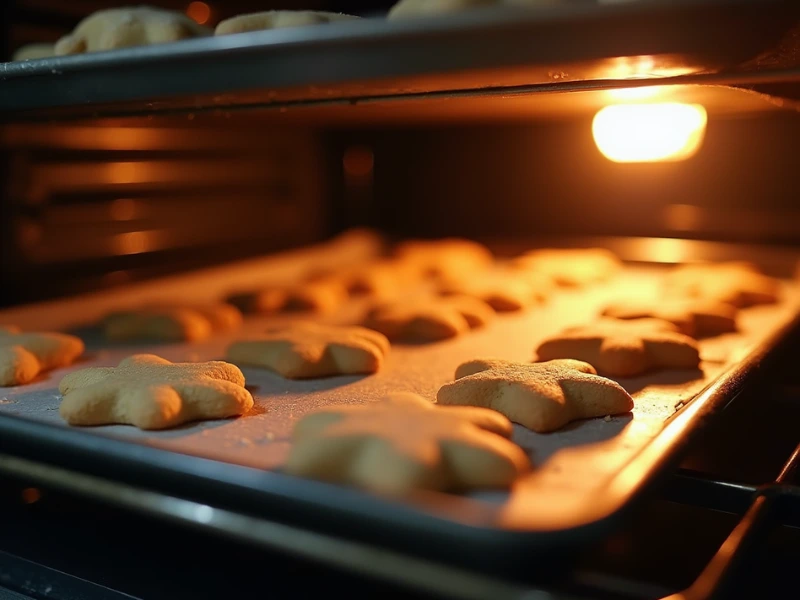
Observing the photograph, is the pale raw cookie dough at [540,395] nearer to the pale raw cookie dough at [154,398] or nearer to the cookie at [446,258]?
the pale raw cookie dough at [154,398]

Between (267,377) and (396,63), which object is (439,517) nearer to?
(396,63)

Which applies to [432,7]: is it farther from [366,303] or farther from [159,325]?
[366,303]

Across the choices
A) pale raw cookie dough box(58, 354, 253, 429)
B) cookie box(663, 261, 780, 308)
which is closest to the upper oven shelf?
pale raw cookie dough box(58, 354, 253, 429)

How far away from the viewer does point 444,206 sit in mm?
2568

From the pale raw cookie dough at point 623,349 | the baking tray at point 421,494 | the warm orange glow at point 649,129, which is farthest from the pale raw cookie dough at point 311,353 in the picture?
the warm orange glow at point 649,129

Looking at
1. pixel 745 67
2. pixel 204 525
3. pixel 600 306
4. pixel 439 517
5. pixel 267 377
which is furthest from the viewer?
pixel 600 306

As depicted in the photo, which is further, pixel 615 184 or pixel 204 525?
pixel 615 184

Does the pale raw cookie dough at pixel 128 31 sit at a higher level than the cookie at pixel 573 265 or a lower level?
higher

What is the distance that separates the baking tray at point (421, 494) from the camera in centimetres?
59

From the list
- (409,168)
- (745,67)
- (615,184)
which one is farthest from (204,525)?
(409,168)

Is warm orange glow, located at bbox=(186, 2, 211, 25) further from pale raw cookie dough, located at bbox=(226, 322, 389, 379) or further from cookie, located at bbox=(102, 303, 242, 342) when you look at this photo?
pale raw cookie dough, located at bbox=(226, 322, 389, 379)

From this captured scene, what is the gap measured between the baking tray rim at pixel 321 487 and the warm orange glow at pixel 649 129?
74 centimetres

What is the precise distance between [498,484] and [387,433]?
4.3 inches

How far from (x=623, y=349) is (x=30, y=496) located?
0.86m
